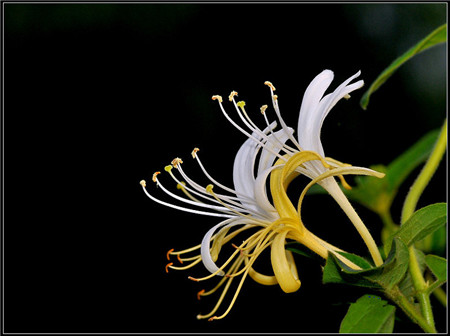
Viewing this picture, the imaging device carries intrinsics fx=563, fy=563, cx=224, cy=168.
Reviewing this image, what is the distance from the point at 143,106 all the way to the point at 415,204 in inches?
83.3

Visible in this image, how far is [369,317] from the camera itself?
89 cm

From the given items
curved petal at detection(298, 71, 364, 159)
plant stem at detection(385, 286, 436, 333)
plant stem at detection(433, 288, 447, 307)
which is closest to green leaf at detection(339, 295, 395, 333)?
plant stem at detection(385, 286, 436, 333)

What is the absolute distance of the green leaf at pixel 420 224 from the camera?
33.7 inches

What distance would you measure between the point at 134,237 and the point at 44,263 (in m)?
0.57

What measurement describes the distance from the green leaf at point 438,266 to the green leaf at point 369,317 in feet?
0.31

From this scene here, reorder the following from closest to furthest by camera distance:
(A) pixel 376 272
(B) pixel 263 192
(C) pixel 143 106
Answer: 1. (A) pixel 376 272
2. (B) pixel 263 192
3. (C) pixel 143 106

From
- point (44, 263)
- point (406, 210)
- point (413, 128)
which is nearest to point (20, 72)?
point (44, 263)

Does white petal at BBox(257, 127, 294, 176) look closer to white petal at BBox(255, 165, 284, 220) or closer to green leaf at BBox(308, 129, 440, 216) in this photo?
white petal at BBox(255, 165, 284, 220)

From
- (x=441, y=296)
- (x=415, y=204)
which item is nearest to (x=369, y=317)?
(x=415, y=204)

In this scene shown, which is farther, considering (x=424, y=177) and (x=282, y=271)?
(x=424, y=177)

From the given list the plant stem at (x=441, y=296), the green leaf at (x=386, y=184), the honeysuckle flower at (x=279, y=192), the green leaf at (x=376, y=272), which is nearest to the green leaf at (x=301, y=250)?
the honeysuckle flower at (x=279, y=192)

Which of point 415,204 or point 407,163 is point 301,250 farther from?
point 407,163

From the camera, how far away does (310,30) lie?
2.87 meters

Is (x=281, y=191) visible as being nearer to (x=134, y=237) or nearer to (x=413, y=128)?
(x=134, y=237)
